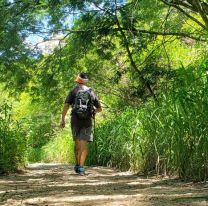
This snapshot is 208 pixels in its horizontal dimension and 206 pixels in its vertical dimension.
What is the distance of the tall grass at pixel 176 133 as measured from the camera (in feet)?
17.4

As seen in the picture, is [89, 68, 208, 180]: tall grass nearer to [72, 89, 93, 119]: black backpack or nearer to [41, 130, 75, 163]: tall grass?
[72, 89, 93, 119]: black backpack

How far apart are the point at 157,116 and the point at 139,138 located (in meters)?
0.84

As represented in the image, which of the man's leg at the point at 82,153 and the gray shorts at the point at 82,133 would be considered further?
the gray shorts at the point at 82,133

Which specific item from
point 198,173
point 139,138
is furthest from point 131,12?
point 198,173

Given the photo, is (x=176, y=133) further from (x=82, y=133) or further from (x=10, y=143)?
(x=10, y=143)

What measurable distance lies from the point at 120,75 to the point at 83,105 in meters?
5.28

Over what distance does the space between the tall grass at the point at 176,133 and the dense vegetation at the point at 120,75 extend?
1cm

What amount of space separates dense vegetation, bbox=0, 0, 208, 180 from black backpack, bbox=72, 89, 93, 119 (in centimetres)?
78

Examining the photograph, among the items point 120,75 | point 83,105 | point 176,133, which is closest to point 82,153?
point 83,105

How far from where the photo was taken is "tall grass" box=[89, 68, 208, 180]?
5312mm

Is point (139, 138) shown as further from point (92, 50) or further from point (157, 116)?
point (92, 50)

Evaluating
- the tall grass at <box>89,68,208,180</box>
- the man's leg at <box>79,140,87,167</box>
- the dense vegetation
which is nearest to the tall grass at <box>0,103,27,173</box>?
the dense vegetation

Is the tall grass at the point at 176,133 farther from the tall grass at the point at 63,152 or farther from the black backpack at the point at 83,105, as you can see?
the tall grass at the point at 63,152

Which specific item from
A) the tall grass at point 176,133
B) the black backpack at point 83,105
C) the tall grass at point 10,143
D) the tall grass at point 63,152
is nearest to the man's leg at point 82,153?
the black backpack at point 83,105
